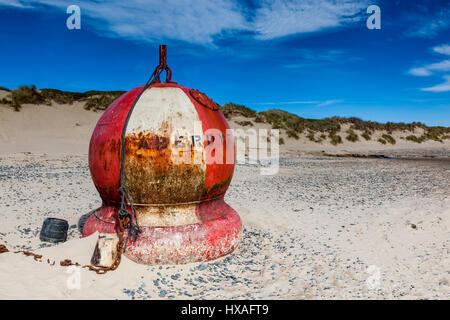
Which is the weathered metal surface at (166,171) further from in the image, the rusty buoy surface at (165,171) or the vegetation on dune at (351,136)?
the vegetation on dune at (351,136)

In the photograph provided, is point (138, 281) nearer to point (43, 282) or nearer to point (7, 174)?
point (43, 282)

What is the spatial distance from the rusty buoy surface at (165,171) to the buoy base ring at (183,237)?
0.01 m

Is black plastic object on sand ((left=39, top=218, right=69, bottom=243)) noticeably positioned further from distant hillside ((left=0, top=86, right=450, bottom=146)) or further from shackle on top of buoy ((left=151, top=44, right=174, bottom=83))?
distant hillside ((left=0, top=86, right=450, bottom=146))

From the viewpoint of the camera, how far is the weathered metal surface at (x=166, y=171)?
13.5 ft

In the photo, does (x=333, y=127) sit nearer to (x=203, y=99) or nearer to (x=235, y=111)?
(x=235, y=111)

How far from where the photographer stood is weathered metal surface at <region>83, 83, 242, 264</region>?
412 centimetres

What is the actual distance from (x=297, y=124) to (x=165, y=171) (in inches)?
1140

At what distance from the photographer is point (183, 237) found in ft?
13.9

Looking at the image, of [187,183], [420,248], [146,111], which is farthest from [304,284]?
[146,111]

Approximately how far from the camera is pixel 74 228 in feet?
Result: 19.1

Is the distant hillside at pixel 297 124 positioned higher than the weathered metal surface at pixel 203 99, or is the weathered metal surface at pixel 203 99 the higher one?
the distant hillside at pixel 297 124

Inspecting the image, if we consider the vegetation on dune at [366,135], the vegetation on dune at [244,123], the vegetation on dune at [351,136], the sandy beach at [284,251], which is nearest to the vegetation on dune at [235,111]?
the vegetation on dune at [244,123]

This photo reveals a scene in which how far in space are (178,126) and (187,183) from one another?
710 mm
